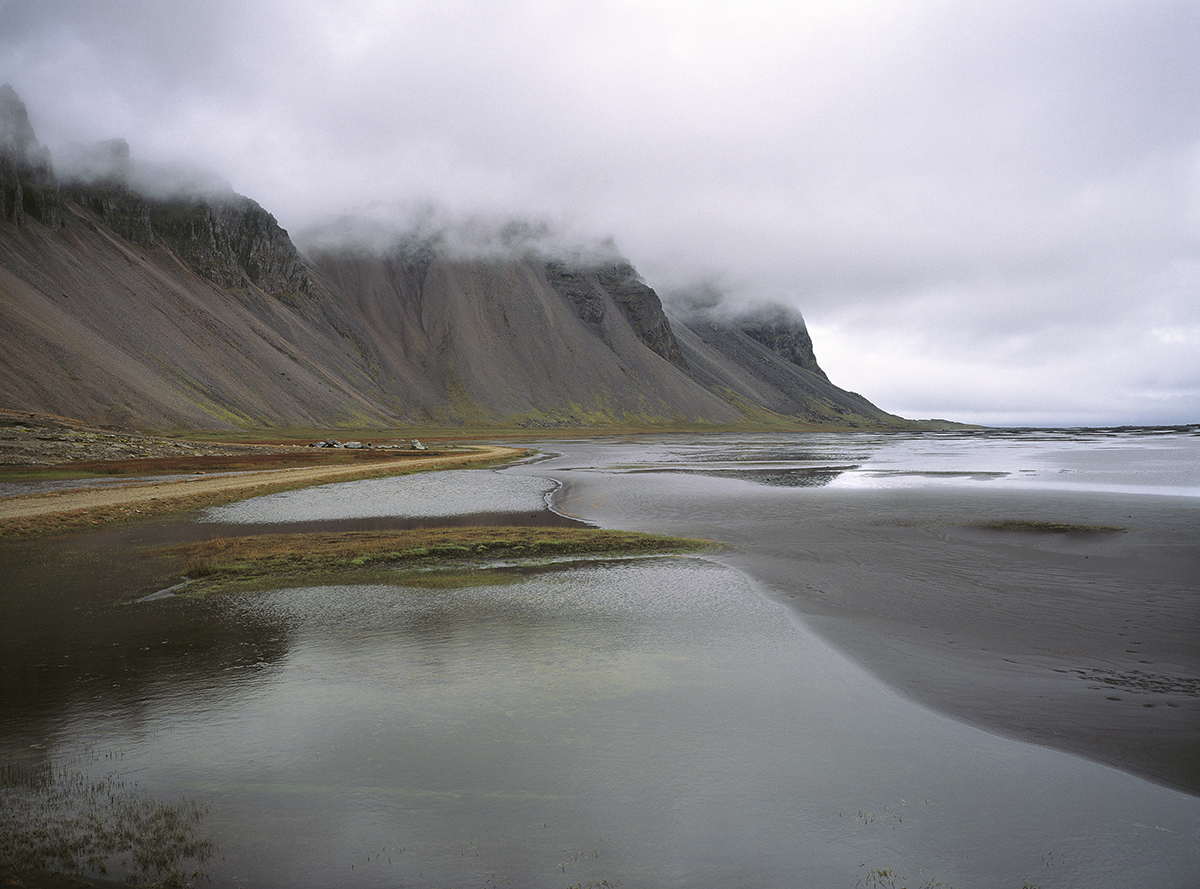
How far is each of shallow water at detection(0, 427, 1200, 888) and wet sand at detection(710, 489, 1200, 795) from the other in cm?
102

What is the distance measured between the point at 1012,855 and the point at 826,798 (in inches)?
68.3

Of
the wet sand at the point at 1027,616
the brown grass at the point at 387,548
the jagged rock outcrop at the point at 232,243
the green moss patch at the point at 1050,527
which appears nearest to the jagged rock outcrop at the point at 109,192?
the jagged rock outcrop at the point at 232,243

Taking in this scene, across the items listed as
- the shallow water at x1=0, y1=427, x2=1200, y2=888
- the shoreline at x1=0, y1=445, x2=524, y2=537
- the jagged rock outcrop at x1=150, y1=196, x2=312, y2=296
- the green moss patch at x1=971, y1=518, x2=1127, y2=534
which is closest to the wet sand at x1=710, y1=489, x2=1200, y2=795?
the green moss patch at x1=971, y1=518, x2=1127, y2=534

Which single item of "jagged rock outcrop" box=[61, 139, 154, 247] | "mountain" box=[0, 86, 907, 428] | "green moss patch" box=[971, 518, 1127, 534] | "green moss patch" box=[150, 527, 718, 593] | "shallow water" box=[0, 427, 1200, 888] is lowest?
"shallow water" box=[0, 427, 1200, 888]

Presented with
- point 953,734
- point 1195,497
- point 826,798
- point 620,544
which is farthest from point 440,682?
point 1195,497

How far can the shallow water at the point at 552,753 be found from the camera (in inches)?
249

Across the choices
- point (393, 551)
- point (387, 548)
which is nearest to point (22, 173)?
point (387, 548)

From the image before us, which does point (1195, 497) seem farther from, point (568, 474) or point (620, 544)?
point (568, 474)

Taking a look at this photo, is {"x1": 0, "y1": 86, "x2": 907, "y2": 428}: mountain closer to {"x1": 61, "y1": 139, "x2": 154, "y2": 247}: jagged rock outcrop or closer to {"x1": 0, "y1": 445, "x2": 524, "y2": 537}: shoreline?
{"x1": 61, "y1": 139, "x2": 154, "y2": 247}: jagged rock outcrop

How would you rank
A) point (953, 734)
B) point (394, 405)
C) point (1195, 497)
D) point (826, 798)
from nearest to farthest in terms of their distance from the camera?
point (826, 798)
point (953, 734)
point (1195, 497)
point (394, 405)

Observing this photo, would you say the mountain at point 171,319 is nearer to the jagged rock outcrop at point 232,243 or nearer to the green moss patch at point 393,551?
the jagged rock outcrop at point 232,243

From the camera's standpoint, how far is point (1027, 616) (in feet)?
47.9

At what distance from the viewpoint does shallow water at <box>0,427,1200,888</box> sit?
20.7 ft

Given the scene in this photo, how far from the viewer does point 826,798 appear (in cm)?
729
